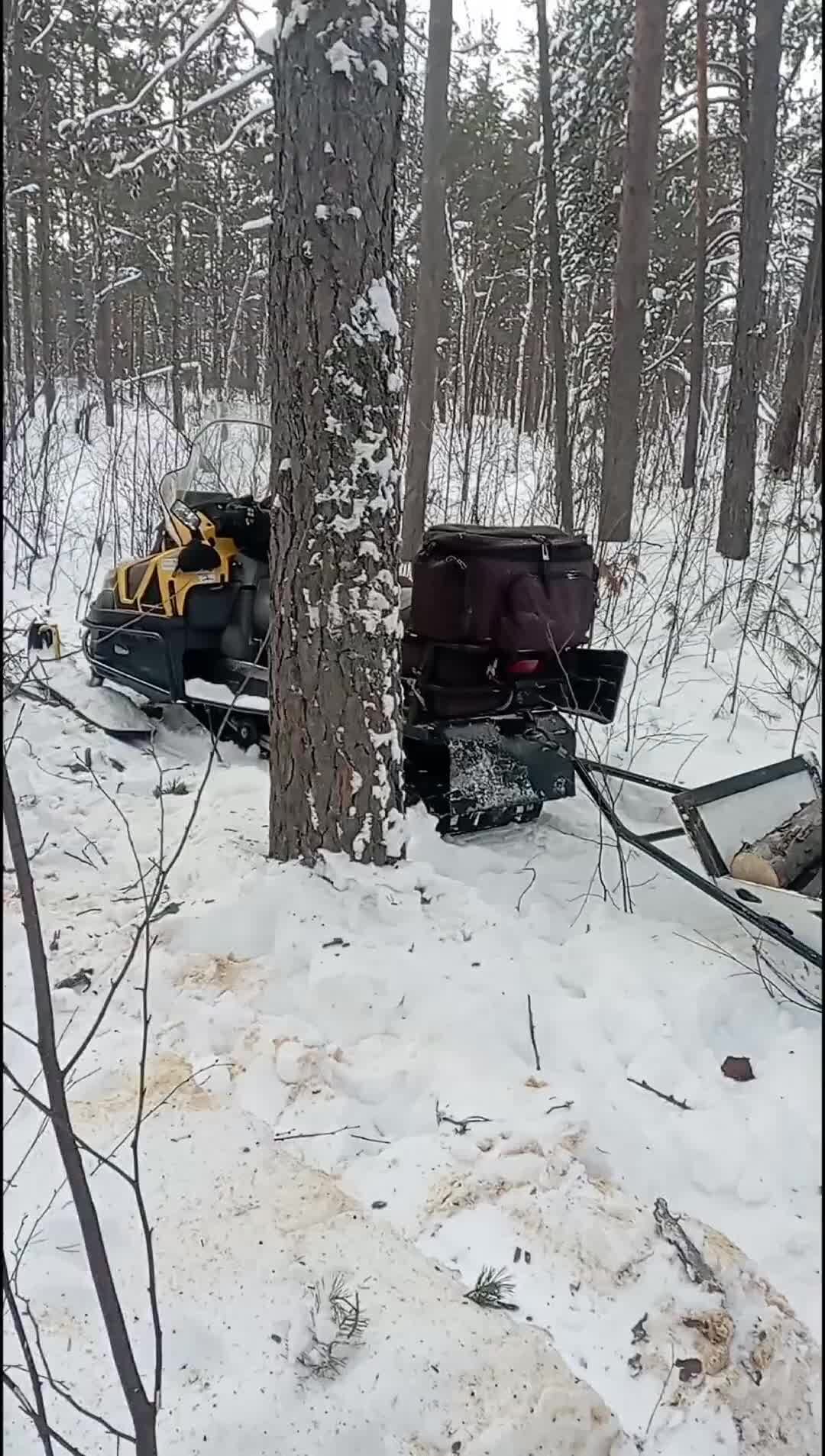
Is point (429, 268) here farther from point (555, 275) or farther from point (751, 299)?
point (751, 299)

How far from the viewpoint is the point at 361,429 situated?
2.58 m

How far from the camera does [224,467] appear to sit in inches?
276

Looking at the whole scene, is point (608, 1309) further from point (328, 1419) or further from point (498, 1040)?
point (498, 1040)

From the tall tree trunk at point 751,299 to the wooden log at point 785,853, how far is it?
4.31 metres

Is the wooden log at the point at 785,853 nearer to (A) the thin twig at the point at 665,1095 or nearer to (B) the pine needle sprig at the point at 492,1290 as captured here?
(A) the thin twig at the point at 665,1095

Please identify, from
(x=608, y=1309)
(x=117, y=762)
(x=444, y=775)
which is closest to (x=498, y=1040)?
(x=608, y=1309)

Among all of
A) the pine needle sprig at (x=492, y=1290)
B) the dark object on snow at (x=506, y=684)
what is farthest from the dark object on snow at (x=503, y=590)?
the pine needle sprig at (x=492, y=1290)

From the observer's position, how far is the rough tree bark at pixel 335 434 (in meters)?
2.44

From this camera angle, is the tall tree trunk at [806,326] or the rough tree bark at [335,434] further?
the rough tree bark at [335,434]

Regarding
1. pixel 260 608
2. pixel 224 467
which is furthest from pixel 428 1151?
pixel 224 467

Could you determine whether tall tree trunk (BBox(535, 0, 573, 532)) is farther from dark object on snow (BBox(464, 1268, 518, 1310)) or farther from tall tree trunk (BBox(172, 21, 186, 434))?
dark object on snow (BBox(464, 1268, 518, 1310))

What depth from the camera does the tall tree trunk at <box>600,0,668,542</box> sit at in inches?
252

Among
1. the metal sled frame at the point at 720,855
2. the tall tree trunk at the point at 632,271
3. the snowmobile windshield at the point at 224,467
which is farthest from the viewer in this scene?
the tall tree trunk at the point at 632,271

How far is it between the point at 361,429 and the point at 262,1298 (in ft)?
6.68
